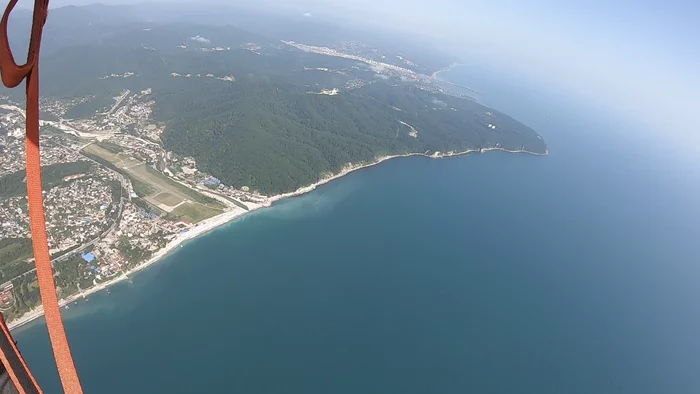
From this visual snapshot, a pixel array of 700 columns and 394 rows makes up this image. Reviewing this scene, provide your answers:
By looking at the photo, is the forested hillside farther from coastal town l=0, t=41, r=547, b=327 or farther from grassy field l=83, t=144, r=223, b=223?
grassy field l=83, t=144, r=223, b=223

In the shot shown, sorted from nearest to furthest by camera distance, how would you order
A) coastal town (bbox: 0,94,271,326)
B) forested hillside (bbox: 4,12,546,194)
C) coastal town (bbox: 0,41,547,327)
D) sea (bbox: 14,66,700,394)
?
sea (bbox: 14,66,700,394), coastal town (bbox: 0,94,271,326), coastal town (bbox: 0,41,547,327), forested hillside (bbox: 4,12,546,194)

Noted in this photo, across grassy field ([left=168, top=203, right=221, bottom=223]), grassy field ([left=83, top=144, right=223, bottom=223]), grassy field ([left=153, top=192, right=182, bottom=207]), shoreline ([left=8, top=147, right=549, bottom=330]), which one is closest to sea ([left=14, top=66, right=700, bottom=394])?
shoreline ([left=8, top=147, right=549, bottom=330])

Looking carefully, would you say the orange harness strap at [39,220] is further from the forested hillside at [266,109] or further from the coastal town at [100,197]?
the forested hillside at [266,109]

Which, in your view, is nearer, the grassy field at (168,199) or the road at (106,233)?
the road at (106,233)

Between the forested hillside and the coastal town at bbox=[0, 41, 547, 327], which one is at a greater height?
the forested hillside

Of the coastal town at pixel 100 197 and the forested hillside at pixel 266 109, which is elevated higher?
the forested hillside at pixel 266 109

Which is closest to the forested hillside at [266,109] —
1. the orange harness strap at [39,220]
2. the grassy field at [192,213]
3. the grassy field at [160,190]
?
the grassy field at [160,190]

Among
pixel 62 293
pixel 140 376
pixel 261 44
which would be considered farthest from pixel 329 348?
pixel 261 44

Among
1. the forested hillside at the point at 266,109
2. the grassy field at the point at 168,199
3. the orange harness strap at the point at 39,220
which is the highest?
the orange harness strap at the point at 39,220
